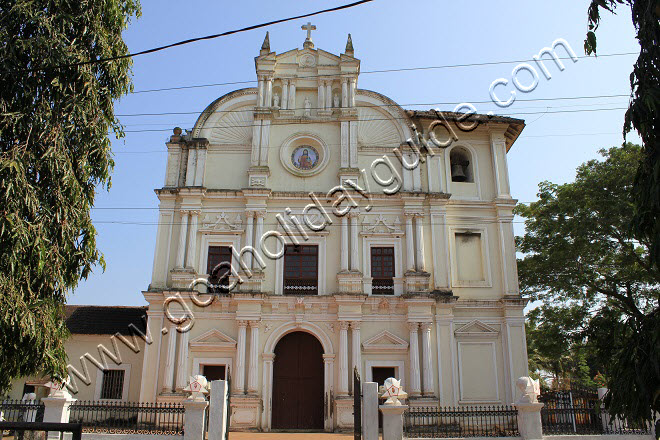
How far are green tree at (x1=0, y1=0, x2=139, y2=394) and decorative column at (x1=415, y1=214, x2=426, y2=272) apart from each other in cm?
1149

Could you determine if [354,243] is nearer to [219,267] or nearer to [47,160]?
[219,267]

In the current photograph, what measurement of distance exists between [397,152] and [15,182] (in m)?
14.1

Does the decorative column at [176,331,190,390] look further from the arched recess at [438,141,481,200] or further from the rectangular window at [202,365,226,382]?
the arched recess at [438,141,481,200]

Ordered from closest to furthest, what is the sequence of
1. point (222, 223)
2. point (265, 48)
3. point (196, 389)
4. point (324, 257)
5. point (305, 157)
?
point (196, 389), point (324, 257), point (222, 223), point (305, 157), point (265, 48)

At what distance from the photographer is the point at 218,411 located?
1288 centimetres

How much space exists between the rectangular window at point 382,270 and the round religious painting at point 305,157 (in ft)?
13.2

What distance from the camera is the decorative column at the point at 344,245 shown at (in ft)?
62.3

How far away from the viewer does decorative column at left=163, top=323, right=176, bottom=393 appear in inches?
687

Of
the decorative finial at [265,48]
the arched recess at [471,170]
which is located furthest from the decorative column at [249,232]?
the arched recess at [471,170]

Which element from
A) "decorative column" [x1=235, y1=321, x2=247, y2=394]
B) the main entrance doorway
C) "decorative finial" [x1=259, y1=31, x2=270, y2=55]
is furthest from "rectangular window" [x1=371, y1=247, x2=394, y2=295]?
"decorative finial" [x1=259, y1=31, x2=270, y2=55]

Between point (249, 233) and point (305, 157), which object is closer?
point (249, 233)

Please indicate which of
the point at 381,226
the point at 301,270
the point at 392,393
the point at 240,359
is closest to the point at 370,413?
the point at 392,393

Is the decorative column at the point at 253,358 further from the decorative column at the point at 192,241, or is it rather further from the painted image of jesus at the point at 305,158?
the painted image of jesus at the point at 305,158

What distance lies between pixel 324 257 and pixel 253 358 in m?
4.27
